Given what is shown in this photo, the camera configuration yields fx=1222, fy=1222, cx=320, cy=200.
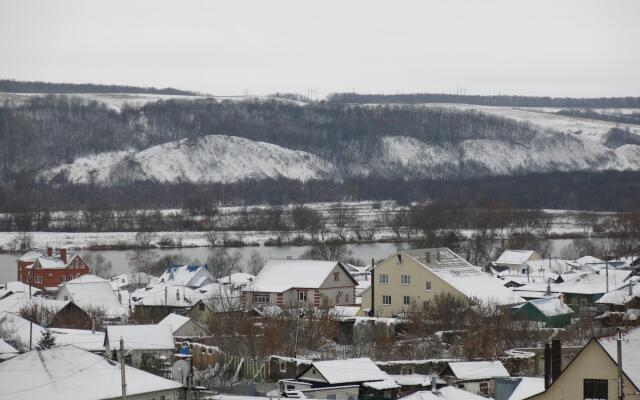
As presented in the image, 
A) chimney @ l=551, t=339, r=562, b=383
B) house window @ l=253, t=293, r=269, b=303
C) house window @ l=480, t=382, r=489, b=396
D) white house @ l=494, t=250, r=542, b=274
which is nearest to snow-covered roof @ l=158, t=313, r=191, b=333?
house window @ l=253, t=293, r=269, b=303

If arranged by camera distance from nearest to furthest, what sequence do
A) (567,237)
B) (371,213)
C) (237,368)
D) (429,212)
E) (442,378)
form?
(442,378), (237,368), (567,237), (429,212), (371,213)

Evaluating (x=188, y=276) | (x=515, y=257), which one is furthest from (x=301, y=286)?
(x=515, y=257)

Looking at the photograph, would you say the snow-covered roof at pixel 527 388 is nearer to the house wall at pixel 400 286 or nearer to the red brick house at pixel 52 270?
the house wall at pixel 400 286

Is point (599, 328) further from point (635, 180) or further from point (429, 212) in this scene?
point (635, 180)

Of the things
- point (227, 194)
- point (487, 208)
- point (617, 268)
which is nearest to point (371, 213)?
point (487, 208)

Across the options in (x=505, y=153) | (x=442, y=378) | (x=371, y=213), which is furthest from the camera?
(x=505, y=153)

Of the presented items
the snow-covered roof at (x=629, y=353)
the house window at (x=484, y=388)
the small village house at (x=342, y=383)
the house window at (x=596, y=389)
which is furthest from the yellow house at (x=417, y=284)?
the house window at (x=596, y=389)
